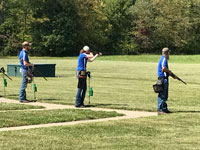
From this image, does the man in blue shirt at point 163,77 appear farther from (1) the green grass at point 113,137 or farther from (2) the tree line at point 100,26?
(2) the tree line at point 100,26

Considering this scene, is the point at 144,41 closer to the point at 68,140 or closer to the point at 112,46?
the point at 112,46

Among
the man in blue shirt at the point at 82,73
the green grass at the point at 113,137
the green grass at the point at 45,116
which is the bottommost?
the green grass at the point at 45,116

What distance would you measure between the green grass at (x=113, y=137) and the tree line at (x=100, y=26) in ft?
217

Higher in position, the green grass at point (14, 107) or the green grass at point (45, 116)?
the green grass at point (45, 116)

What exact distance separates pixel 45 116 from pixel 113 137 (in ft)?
10.7

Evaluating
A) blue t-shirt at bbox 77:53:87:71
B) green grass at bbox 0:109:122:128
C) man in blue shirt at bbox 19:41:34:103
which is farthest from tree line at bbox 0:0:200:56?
green grass at bbox 0:109:122:128

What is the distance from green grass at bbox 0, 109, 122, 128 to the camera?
1179 centimetres

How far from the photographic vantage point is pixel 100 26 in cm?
8794

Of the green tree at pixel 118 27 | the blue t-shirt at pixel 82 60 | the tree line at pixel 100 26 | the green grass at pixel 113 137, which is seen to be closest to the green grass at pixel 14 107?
the blue t-shirt at pixel 82 60

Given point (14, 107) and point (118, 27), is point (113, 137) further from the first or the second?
point (118, 27)

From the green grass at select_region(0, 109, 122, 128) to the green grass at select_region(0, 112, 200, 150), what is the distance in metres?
1.04

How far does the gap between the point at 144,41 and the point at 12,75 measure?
61351 mm

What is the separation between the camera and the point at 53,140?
9.55m

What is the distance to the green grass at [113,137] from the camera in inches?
357
